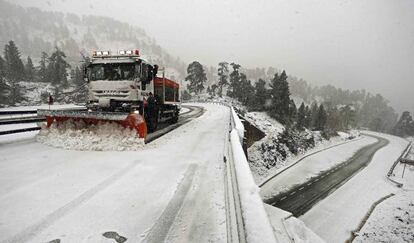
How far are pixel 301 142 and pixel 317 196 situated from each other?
24.8 m

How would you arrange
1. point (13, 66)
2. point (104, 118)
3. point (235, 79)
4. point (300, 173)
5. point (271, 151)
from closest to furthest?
point (104, 118)
point (300, 173)
point (271, 151)
point (13, 66)
point (235, 79)

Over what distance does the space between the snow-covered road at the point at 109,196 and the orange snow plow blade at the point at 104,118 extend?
113 centimetres

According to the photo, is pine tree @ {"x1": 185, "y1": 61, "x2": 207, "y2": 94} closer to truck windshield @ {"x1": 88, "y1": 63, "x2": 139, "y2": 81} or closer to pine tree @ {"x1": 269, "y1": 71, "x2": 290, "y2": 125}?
pine tree @ {"x1": 269, "y1": 71, "x2": 290, "y2": 125}

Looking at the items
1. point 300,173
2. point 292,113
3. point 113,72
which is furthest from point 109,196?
point 292,113

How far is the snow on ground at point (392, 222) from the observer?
1862cm

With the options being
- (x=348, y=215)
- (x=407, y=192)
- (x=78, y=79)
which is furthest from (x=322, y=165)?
(x=78, y=79)

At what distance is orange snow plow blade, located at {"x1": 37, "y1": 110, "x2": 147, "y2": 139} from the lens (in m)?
8.33

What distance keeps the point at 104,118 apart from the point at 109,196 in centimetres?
438

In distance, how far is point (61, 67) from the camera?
80.4 metres

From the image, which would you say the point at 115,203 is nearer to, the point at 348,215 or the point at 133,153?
the point at 133,153

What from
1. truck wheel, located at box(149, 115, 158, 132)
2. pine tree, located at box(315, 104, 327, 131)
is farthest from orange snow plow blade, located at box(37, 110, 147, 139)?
pine tree, located at box(315, 104, 327, 131)

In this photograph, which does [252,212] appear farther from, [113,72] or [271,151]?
[271,151]

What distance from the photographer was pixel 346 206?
78.1 feet

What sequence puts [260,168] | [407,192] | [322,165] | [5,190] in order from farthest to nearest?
1. [322,165]
2. [407,192]
3. [260,168]
4. [5,190]
